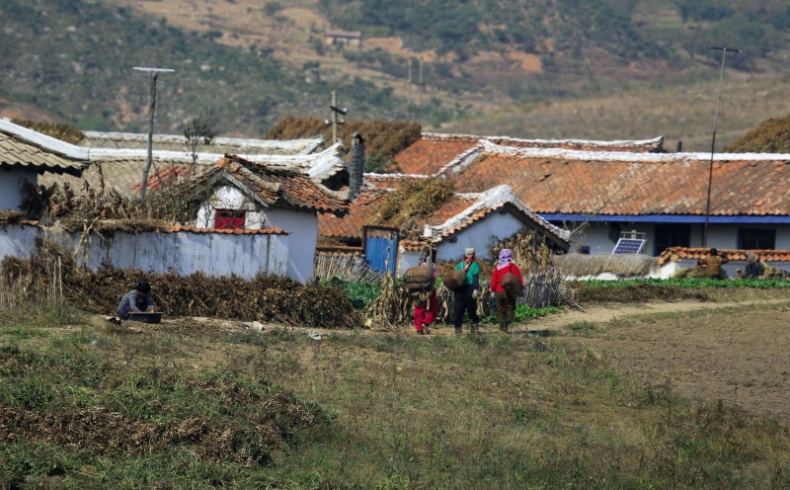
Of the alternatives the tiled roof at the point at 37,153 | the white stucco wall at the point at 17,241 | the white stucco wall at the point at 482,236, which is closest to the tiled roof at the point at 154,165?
the white stucco wall at the point at 482,236

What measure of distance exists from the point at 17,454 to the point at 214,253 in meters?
10.5

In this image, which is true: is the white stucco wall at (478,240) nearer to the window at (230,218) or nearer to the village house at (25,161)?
the window at (230,218)

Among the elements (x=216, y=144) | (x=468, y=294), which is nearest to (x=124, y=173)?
(x=216, y=144)

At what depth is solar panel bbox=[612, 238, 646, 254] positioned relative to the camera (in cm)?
3953

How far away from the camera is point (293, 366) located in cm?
1838

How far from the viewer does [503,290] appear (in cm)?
2364

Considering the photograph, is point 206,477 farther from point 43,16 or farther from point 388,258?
point 43,16

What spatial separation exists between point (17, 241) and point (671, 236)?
23.9 meters

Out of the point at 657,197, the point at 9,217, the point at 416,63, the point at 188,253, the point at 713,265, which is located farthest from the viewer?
the point at 416,63

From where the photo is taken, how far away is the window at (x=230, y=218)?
2644cm

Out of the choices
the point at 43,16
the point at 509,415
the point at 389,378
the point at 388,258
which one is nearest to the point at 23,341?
the point at 389,378

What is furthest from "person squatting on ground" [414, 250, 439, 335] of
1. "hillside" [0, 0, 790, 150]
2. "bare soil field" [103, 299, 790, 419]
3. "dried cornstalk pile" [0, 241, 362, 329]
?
"hillside" [0, 0, 790, 150]

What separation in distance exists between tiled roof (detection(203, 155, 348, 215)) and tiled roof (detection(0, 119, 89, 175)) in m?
2.55

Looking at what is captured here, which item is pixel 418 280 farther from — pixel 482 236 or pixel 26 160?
pixel 482 236
